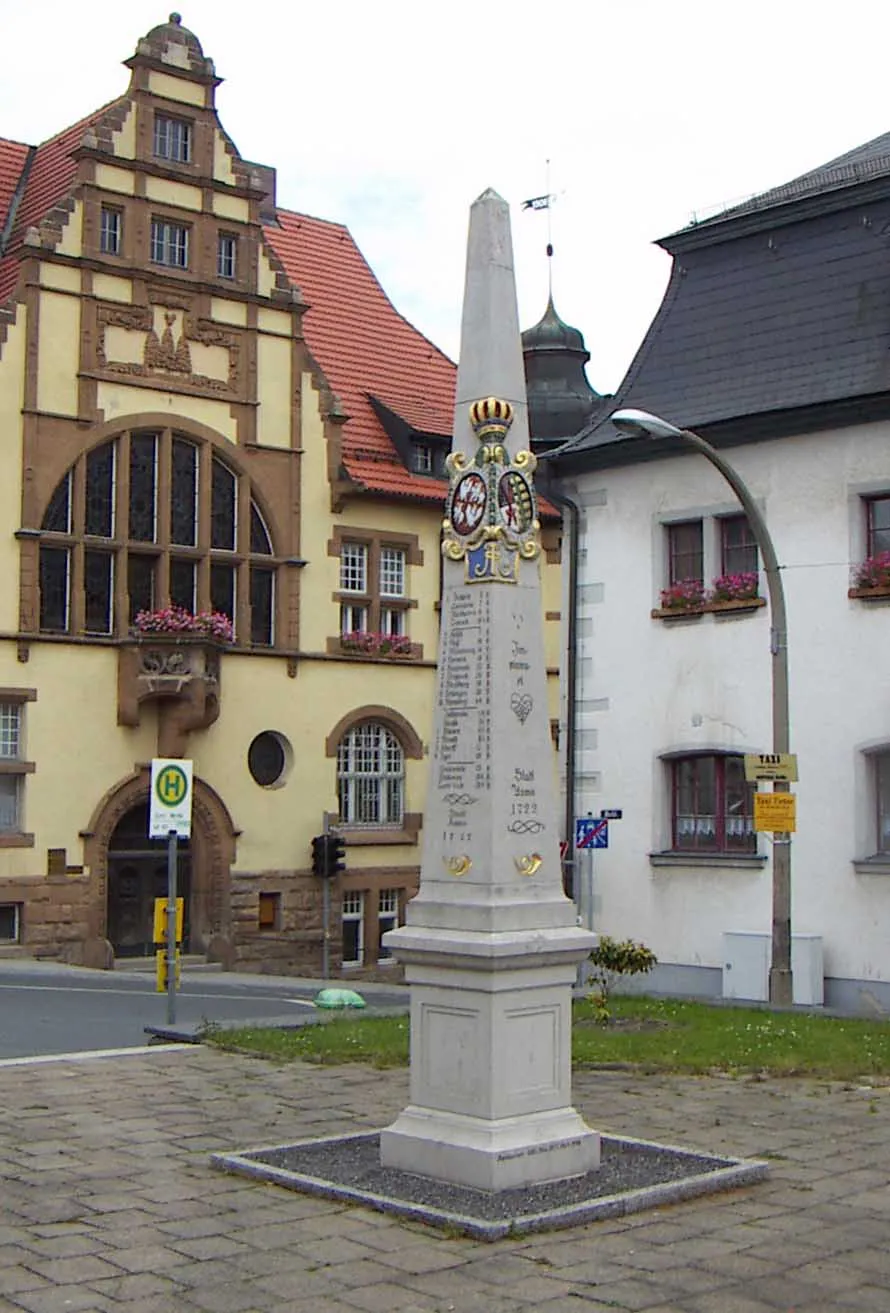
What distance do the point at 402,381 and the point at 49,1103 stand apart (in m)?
26.6

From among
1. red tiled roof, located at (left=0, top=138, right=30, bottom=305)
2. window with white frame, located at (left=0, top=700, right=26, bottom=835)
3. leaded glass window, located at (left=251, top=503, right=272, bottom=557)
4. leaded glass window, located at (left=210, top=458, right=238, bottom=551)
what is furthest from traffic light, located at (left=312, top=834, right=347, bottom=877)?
red tiled roof, located at (left=0, top=138, right=30, bottom=305)

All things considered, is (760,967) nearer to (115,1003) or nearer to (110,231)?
(115,1003)

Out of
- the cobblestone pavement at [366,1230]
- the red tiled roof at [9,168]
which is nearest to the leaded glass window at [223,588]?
the red tiled roof at [9,168]

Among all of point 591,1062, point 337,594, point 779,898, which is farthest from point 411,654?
point 591,1062

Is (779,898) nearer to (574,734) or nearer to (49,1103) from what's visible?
(574,734)

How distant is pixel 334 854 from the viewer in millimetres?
32125

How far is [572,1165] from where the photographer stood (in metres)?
9.57

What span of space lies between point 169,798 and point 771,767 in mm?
6129

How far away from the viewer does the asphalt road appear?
17.0 m

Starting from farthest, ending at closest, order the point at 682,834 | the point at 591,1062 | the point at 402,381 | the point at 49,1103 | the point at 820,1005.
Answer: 1. the point at 402,381
2. the point at 682,834
3. the point at 820,1005
4. the point at 591,1062
5. the point at 49,1103

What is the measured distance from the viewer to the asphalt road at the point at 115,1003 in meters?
17.0

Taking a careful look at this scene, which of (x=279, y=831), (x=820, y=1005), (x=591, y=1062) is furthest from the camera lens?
(x=279, y=831)

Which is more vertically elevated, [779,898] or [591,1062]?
[779,898]

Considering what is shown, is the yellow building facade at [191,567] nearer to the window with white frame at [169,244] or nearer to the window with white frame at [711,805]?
the window with white frame at [169,244]
